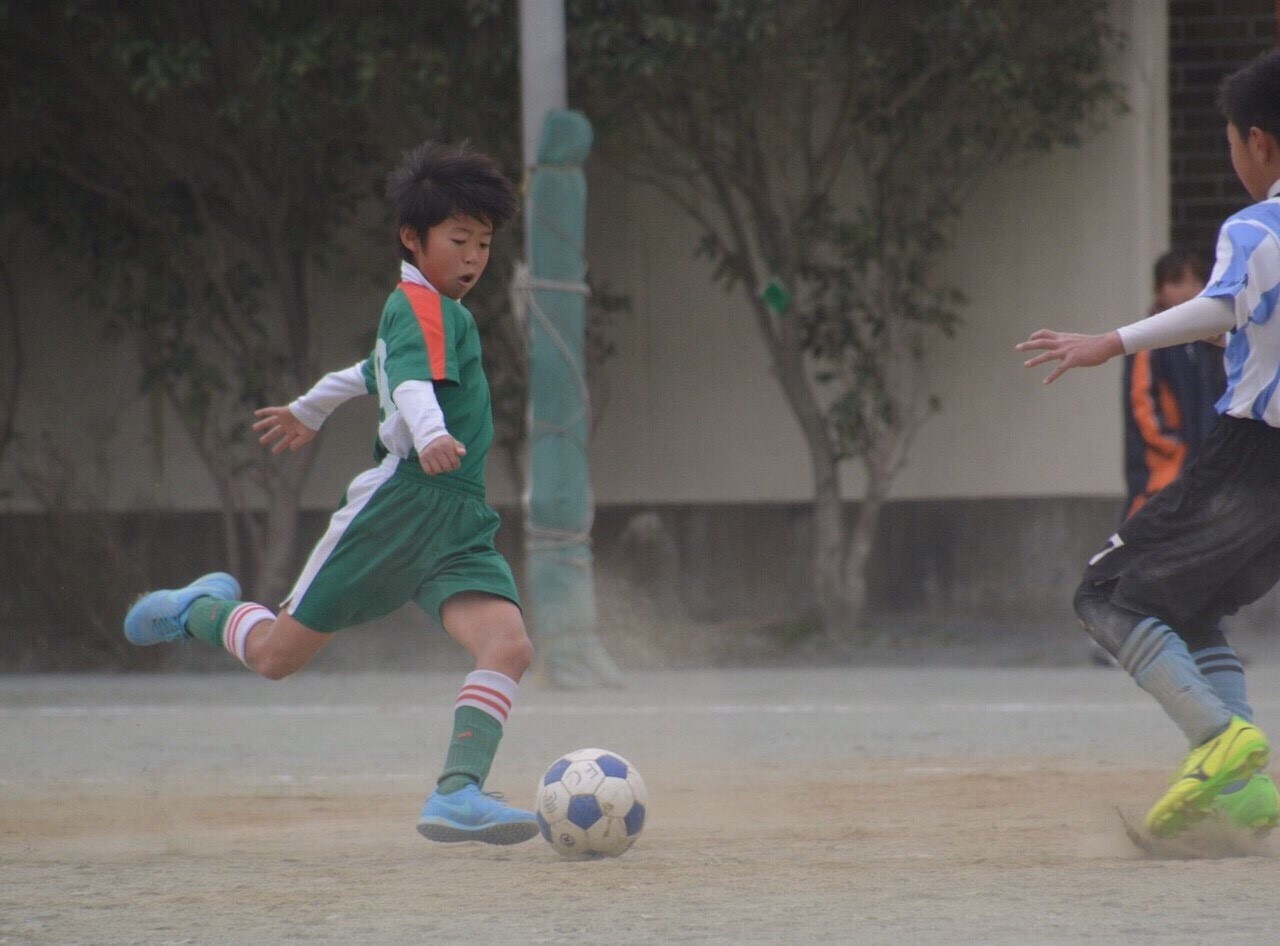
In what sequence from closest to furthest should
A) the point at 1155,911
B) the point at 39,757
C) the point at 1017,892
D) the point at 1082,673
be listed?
the point at 1155,911 → the point at 1017,892 → the point at 39,757 → the point at 1082,673

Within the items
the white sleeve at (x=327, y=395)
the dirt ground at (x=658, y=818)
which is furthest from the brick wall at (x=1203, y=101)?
the white sleeve at (x=327, y=395)

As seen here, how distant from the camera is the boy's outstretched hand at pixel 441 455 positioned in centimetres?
392

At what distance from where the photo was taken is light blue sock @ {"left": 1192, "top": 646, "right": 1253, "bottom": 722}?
4160mm

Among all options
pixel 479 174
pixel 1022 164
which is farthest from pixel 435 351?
pixel 1022 164

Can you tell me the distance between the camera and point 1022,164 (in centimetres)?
1001

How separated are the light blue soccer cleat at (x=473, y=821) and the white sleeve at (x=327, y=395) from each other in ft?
3.58

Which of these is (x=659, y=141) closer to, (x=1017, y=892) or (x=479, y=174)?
(x=479, y=174)

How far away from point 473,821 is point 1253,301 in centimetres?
208

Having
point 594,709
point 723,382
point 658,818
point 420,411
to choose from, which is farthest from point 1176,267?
point 420,411

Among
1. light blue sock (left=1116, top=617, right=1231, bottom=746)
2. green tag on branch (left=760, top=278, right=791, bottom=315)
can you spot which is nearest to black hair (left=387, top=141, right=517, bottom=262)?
light blue sock (left=1116, top=617, right=1231, bottom=746)

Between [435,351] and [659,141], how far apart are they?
5.87 metres

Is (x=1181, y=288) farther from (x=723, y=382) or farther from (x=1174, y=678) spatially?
(x=1174, y=678)

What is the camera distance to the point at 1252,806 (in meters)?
3.92

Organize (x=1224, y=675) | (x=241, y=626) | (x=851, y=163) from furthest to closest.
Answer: (x=851, y=163)
(x=241, y=626)
(x=1224, y=675)
